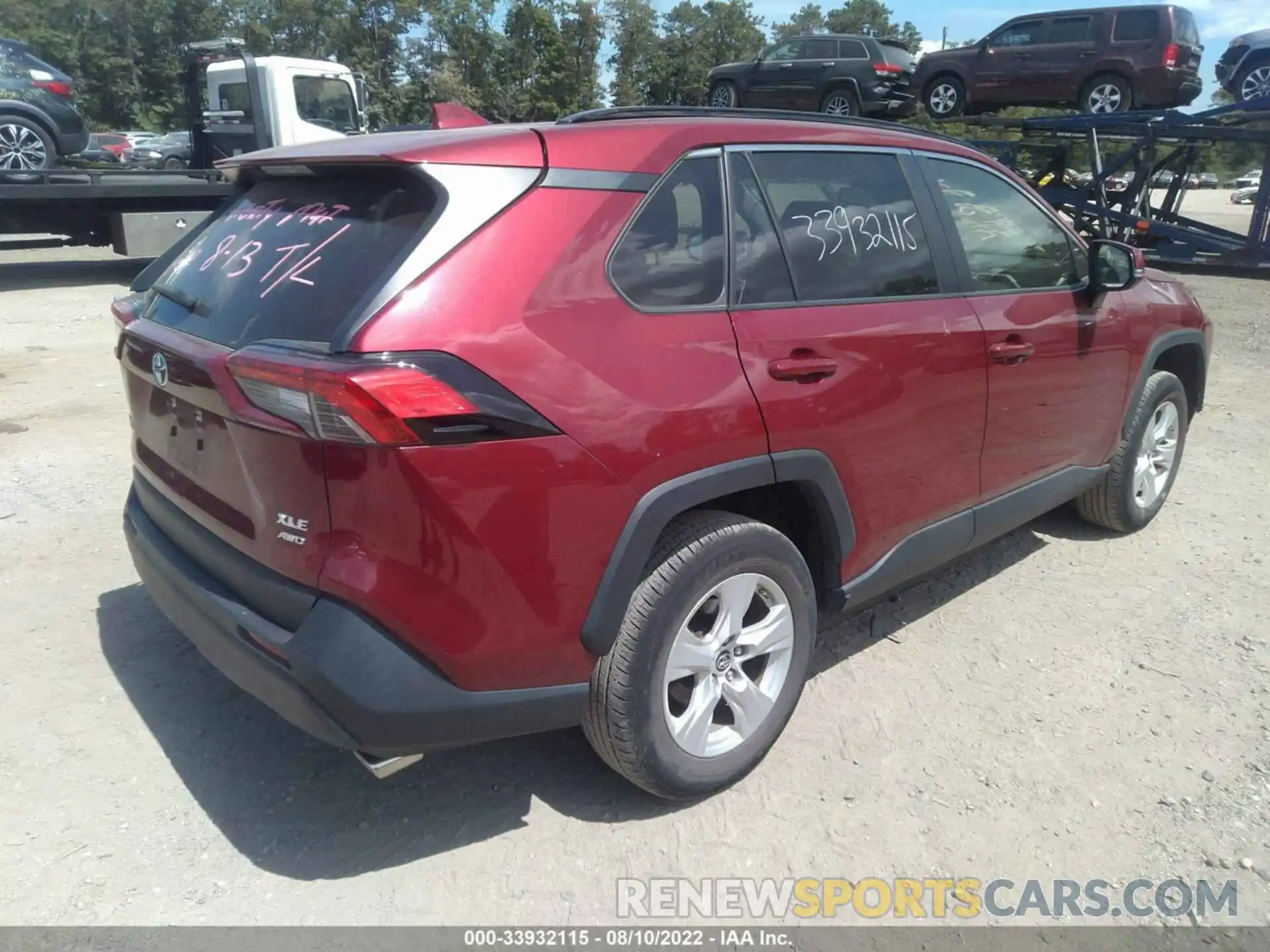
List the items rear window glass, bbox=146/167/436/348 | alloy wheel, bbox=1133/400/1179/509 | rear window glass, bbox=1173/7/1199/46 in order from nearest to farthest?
rear window glass, bbox=146/167/436/348, alloy wheel, bbox=1133/400/1179/509, rear window glass, bbox=1173/7/1199/46

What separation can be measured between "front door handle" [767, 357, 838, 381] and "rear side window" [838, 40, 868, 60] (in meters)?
15.8

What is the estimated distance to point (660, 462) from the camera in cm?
237

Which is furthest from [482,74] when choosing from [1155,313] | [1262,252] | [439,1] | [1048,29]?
[1155,313]

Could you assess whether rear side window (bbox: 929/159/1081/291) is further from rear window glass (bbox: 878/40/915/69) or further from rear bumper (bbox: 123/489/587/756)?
rear window glass (bbox: 878/40/915/69)

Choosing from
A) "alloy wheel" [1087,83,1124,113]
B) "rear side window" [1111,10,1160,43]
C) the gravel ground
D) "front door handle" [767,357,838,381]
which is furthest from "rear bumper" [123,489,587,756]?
"alloy wheel" [1087,83,1124,113]

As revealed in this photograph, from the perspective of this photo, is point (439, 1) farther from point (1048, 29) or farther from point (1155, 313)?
point (1155, 313)

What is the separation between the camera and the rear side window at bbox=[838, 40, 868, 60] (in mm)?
16609

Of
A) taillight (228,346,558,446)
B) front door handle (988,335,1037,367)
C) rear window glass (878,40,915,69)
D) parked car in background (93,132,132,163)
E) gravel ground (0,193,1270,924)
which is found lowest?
gravel ground (0,193,1270,924)

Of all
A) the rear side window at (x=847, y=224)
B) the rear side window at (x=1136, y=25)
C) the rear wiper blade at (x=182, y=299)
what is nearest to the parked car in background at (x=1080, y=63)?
the rear side window at (x=1136, y=25)

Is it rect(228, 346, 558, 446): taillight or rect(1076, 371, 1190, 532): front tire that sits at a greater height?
rect(228, 346, 558, 446): taillight

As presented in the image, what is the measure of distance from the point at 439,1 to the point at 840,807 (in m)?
60.6

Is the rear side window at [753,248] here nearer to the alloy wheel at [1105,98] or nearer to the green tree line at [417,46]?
the alloy wheel at [1105,98]

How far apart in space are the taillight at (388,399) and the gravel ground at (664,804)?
1.20m

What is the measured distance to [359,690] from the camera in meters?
2.10
